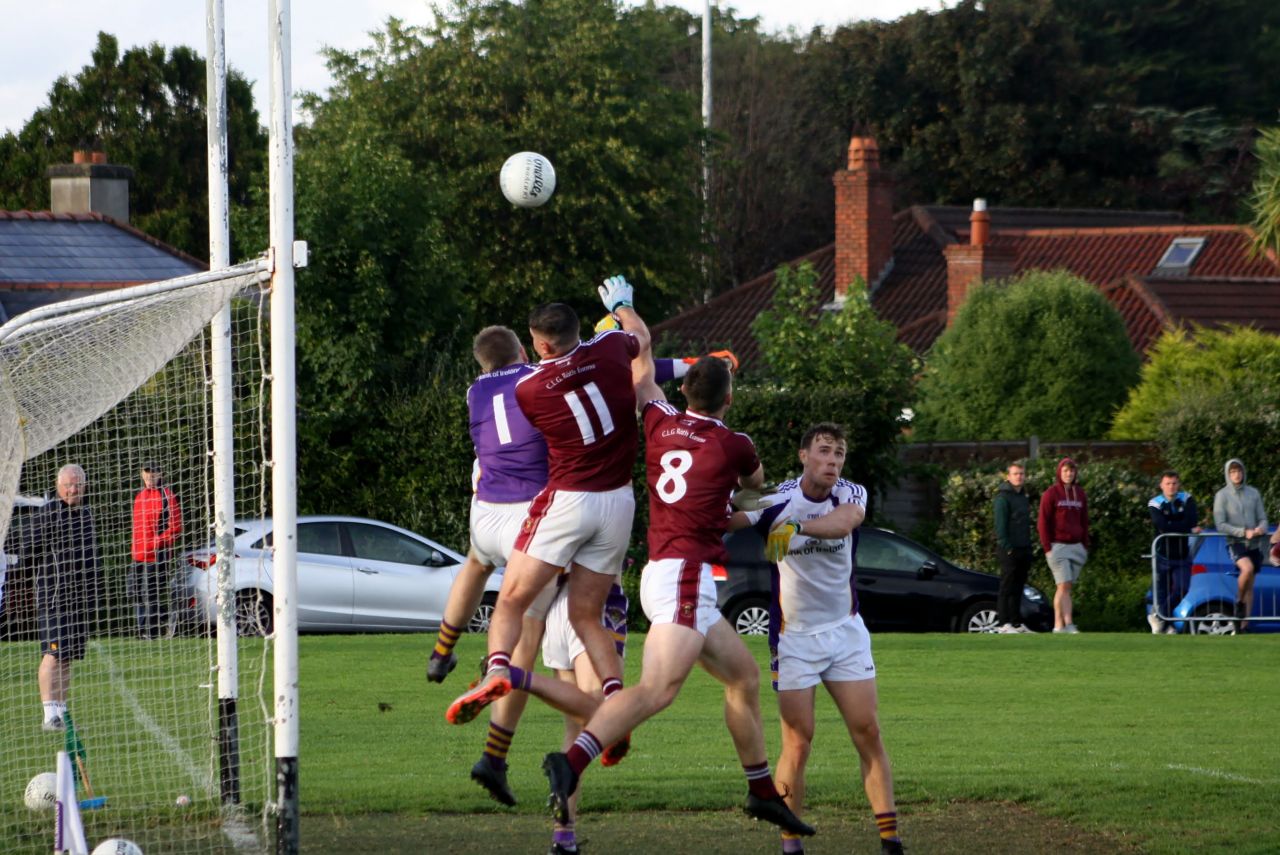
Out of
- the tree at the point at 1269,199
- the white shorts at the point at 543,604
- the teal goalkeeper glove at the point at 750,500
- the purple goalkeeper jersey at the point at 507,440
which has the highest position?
the tree at the point at 1269,199

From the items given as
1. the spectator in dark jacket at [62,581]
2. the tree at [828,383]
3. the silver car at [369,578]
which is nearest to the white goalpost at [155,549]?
the spectator in dark jacket at [62,581]

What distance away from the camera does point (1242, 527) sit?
20781 millimetres

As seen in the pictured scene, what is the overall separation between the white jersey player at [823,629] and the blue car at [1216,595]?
12896 mm

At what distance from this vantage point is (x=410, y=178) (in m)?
27.8

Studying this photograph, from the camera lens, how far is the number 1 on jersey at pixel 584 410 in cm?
880

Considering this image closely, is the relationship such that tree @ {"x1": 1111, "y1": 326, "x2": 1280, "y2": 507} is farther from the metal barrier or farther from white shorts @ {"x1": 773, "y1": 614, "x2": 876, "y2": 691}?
white shorts @ {"x1": 773, "y1": 614, "x2": 876, "y2": 691}

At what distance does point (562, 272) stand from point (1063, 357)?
12612 mm

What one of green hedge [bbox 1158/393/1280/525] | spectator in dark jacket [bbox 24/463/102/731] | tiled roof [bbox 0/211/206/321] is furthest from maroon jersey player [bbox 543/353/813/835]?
tiled roof [bbox 0/211/206/321]

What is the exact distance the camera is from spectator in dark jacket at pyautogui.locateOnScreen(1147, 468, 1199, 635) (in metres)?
20.9

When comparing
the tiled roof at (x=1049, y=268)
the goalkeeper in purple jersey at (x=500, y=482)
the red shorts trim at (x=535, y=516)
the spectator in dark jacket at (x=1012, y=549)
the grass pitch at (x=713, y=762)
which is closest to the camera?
the red shorts trim at (x=535, y=516)

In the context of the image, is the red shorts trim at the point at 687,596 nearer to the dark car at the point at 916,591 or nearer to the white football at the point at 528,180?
the white football at the point at 528,180

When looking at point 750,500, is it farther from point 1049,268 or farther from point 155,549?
point 1049,268

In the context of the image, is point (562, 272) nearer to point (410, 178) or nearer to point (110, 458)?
point (410, 178)

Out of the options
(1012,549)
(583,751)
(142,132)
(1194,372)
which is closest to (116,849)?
(583,751)
